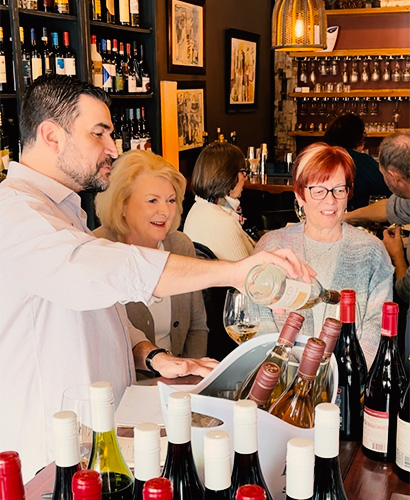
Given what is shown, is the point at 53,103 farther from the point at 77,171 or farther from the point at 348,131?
the point at 348,131

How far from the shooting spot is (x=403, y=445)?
1.16 meters

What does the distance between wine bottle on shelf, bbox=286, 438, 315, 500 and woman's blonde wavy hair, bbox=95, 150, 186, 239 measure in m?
1.71

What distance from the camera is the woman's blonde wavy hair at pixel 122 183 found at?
7.91ft

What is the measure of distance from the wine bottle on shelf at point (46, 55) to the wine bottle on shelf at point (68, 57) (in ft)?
0.29

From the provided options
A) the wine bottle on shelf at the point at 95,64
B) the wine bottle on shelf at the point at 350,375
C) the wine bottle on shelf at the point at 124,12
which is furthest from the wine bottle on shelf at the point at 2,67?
the wine bottle on shelf at the point at 350,375

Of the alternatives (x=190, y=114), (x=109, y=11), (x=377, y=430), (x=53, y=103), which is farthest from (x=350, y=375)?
(x=190, y=114)

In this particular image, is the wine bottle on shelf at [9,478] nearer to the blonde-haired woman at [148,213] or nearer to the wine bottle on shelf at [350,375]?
the wine bottle on shelf at [350,375]

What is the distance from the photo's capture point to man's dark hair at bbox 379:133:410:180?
329cm

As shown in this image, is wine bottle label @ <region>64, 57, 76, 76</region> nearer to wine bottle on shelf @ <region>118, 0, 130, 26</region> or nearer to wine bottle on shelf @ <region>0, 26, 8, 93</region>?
wine bottle on shelf @ <region>0, 26, 8, 93</region>

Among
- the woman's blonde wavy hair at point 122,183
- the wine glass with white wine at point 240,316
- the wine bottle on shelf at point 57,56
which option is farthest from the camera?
the wine bottle on shelf at point 57,56

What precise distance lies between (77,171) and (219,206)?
1901 millimetres

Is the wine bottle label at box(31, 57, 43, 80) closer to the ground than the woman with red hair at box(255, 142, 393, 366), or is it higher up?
higher up

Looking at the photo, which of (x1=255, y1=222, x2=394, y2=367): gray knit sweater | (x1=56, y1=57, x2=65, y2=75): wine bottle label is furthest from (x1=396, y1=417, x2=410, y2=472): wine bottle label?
(x1=56, y1=57, x2=65, y2=75): wine bottle label

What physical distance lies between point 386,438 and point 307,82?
739cm
